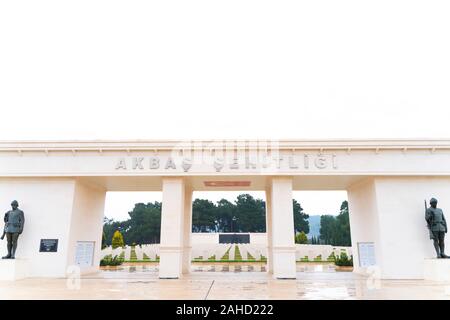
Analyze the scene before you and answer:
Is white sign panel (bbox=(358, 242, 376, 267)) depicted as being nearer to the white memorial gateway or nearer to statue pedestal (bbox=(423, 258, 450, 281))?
the white memorial gateway

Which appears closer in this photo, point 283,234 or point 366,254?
point 283,234

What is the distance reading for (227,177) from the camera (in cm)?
1498

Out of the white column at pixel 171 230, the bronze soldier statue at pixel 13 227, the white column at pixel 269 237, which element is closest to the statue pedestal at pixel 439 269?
the white column at pixel 269 237

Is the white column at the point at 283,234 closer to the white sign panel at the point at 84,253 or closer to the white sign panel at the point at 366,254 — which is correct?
the white sign panel at the point at 366,254

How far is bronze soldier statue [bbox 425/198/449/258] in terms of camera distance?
12820 millimetres

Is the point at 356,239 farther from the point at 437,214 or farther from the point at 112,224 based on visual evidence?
the point at 112,224

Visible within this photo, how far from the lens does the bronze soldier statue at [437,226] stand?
42.1 ft

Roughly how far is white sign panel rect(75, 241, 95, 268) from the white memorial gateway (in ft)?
0.68

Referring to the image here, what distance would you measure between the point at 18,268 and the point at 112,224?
5477 cm

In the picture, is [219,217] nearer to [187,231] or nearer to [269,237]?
[187,231]

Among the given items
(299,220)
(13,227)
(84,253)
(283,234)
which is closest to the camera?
(13,227)

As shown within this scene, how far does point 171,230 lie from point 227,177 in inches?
137

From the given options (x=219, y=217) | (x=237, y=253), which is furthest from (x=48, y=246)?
(x=219, y=217)

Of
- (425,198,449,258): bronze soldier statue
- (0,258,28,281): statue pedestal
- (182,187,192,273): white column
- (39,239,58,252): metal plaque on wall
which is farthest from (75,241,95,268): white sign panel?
(425,198,449,258): bronze soldier statue
